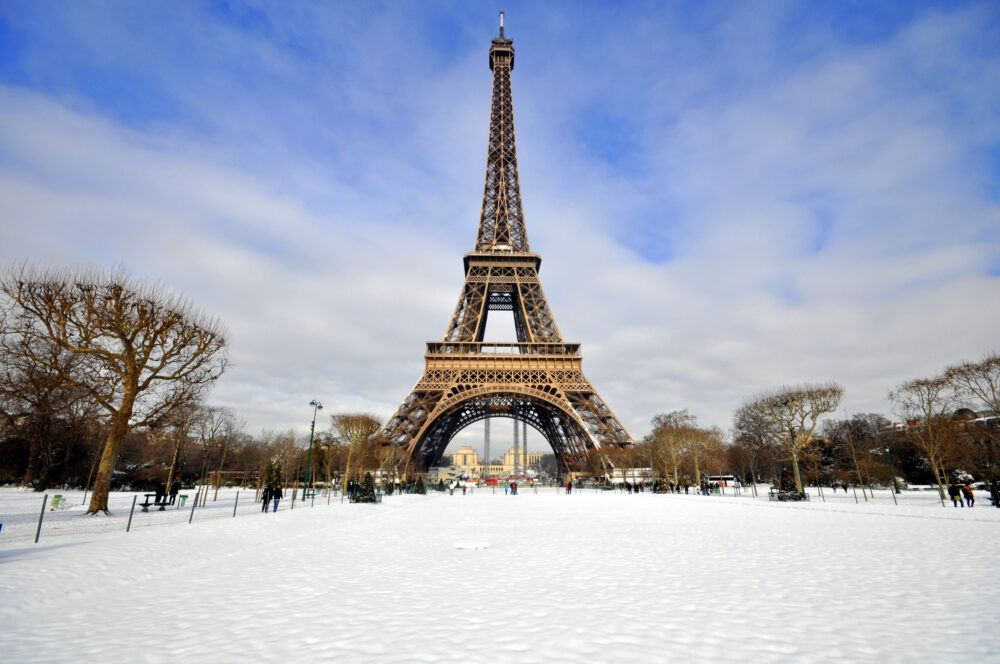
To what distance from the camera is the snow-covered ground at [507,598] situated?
4.70 metres

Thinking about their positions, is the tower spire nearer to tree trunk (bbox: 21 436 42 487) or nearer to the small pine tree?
the small pine tree

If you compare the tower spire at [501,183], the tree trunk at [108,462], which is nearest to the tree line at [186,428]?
the tree trunk at [108,462]

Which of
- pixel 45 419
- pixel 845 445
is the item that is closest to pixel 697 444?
pixel 845 445

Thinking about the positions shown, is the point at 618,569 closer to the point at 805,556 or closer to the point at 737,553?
the point at 737,553

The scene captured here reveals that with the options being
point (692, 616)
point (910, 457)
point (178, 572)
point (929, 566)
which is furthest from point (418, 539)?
point (910, 457)

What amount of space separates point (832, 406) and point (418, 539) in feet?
110

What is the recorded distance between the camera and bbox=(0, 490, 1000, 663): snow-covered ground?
4.70 metres

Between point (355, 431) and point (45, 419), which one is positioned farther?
point (355, 431)

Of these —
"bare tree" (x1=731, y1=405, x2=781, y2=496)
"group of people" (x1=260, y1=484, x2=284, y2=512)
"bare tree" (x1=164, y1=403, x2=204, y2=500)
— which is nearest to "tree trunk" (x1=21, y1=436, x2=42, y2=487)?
"bare tree" (x1=164, y1=403, x2=204, y2=500)

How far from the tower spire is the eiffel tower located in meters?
0.12

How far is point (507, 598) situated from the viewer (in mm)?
6688

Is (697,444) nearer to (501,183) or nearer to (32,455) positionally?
(501,183)

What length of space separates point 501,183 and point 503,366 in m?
23.0

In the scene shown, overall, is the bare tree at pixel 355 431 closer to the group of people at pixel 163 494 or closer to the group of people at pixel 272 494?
the group of people at pixel 163 494
